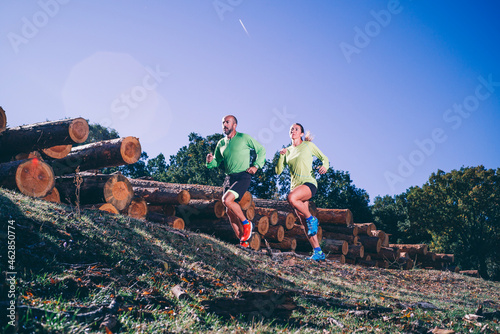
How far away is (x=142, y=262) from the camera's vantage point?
419 centimetres

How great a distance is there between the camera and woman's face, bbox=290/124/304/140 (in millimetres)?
6875

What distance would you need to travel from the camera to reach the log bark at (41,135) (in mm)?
7516

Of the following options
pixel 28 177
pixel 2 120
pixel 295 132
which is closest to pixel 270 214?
pixel 295 132

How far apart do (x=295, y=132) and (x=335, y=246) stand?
6.39 meters

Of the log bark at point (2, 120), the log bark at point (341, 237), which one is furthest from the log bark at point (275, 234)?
the log bark at point (2, 120)

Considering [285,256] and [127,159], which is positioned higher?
[127,159]

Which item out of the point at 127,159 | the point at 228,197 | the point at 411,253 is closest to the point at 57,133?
the point at 127,159

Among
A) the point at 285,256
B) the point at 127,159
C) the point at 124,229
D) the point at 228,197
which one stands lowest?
the point at 285,256

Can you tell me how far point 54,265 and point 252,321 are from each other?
82.8 inches

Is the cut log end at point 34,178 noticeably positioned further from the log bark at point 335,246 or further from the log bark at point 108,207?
the log bark at point 335,246

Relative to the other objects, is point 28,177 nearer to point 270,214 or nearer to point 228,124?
point 228,124

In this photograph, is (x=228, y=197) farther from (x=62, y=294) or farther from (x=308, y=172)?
(x=62, y=294)

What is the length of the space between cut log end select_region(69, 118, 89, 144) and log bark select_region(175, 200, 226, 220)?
11.4 feet

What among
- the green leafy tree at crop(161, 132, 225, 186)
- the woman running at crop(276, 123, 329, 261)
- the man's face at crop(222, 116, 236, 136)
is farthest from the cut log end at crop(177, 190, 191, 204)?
the green leafy tree at crop(161, 132, 225, 186)
